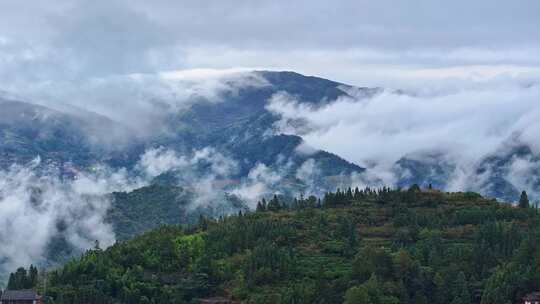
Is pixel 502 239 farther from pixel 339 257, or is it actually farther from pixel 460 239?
pixel 339 257

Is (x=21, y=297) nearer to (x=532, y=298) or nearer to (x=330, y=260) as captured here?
(x=330, y=260)

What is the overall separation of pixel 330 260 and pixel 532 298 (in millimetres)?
32338

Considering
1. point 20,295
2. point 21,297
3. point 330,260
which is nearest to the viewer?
point 21,297

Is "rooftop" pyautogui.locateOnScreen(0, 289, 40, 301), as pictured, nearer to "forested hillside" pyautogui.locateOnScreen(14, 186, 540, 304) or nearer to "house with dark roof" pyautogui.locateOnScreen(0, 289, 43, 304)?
"house with dark roof" pyautogui.locateOnScreen(0, 289, 43, 304)

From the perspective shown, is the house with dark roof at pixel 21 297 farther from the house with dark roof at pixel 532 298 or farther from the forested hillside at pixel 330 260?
the house with dark roof at pixel 532 298

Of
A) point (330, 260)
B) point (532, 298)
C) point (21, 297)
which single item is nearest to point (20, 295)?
point (21, 297)

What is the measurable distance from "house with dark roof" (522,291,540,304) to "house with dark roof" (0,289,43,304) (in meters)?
55.4

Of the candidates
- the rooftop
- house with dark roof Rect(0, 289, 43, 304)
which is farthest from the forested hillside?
the rooftop

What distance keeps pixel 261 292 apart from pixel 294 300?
32.3ft

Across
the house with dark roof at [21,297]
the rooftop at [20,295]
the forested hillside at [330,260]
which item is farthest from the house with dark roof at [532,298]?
the rooftop at [20,295]

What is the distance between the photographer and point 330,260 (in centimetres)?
14650

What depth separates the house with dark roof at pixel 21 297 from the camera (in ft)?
441

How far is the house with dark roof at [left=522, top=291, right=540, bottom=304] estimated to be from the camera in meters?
121

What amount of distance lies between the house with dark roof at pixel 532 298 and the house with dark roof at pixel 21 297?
5538 centimetres
